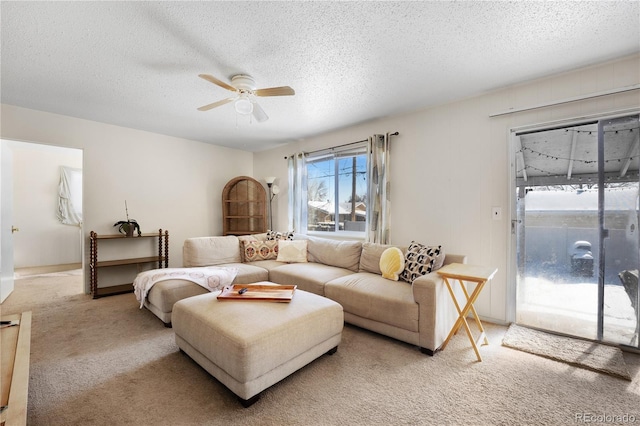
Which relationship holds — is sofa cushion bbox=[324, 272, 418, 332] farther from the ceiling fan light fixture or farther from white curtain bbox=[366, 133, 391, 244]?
the ceiling fan light fixture

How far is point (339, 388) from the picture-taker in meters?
1.70

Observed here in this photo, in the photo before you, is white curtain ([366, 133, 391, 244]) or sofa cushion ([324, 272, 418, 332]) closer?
sofa cushion ([324, 272, 418, 332])

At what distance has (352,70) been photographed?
2383 millimetres

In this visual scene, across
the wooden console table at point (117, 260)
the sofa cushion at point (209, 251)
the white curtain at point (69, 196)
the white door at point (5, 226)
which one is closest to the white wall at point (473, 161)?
the sofa cushion at point (209, 251)

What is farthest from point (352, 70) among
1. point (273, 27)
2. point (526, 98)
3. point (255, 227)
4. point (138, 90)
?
point (255, 227)

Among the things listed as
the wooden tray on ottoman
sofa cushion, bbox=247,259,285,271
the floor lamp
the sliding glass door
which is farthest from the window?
the wooden tray on ottoman

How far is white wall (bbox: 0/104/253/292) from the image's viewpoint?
3.48 m

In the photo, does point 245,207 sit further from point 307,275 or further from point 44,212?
point 44,212

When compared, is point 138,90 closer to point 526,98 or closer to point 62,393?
point 62,393

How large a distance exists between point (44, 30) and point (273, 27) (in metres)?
1.61

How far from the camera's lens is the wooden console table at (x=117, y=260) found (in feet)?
11.7

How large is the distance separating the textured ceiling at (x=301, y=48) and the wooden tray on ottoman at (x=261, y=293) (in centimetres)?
193

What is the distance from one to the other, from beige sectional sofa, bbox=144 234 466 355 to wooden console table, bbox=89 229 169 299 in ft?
2.95

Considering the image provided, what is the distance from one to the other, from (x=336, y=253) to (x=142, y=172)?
334 centimetres
